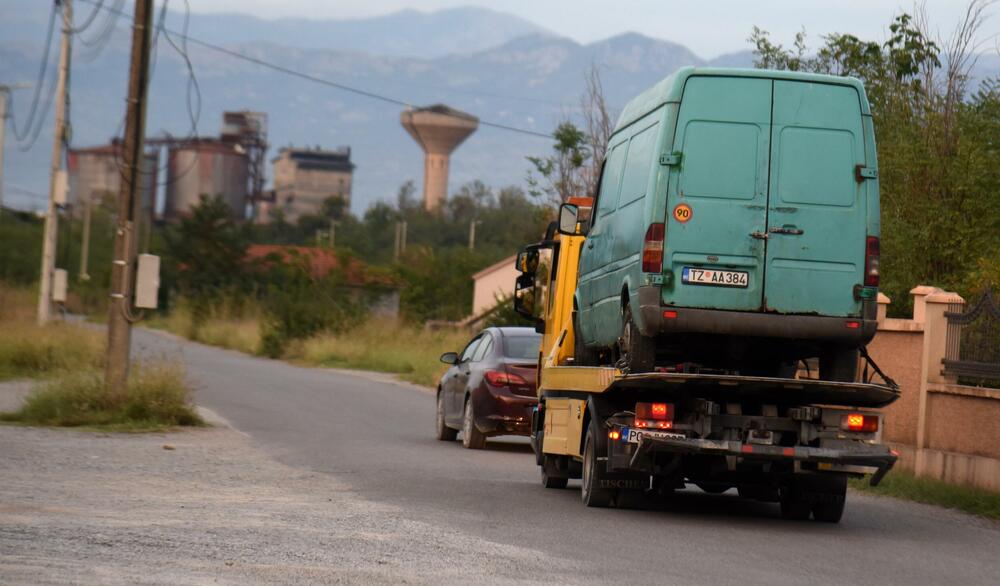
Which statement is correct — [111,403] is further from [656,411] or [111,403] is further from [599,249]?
[656,411]

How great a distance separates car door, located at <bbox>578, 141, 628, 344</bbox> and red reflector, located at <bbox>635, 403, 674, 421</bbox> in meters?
1.64

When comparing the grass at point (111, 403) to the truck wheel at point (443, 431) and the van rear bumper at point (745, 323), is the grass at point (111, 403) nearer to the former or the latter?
the truck wheel at point (443, 431)

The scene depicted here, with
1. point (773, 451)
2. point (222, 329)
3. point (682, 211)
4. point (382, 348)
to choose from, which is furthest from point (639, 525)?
point (222, 329)

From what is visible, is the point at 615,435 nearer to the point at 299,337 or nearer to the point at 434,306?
the point at 299,337

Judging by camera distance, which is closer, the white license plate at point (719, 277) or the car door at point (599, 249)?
the white license plate at point (719, 277)

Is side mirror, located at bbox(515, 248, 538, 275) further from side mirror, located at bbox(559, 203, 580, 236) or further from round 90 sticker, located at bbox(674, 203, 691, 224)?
round 90 sticker, located at bbox(674, 203, 691, 224)

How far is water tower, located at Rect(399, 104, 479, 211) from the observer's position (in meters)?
163

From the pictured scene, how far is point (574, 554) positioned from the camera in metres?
9.86

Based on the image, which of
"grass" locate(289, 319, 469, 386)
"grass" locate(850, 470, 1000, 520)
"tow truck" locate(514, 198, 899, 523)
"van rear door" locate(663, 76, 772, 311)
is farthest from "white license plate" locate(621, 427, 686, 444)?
"grass" locate(289, 319, 469, 386)

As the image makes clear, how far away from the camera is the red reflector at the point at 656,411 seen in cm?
1210

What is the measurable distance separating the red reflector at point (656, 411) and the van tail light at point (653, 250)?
42.7 inches

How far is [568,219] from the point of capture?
14.9 meters

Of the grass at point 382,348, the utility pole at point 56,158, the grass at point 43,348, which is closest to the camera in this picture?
the grass at point 43,348

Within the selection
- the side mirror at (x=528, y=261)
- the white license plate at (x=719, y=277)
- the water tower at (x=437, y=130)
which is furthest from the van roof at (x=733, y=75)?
the water tower at (x=437, y=130)
